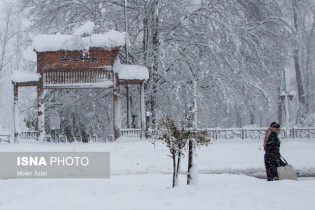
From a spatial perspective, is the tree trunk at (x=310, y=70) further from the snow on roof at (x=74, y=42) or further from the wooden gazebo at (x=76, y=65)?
the snow on roof at (x=74, y=42)

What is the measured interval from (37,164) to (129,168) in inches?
123

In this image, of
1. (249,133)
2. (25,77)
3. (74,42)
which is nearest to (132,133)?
(74,42)

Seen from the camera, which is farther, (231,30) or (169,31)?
(169,31)

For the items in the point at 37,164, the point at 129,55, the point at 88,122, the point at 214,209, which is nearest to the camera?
the point at 214,209

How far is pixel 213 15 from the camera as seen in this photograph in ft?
80.4

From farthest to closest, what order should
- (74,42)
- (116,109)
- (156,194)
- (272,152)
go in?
(116,109)
(74,42)
(272,152)
(156,194)

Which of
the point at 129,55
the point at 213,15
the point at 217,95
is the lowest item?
the point at 217,95

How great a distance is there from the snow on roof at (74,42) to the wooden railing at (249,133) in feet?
22.2

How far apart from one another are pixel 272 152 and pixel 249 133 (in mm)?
12545

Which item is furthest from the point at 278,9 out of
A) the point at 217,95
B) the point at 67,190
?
the point at 67,190

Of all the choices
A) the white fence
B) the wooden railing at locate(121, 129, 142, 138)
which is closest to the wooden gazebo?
the wooden railing at locate(121, 129, 142, 138)

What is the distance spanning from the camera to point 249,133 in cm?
2288

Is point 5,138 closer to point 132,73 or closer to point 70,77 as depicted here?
point 70,77

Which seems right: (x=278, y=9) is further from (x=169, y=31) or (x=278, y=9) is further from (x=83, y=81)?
(x=83, y=81)
